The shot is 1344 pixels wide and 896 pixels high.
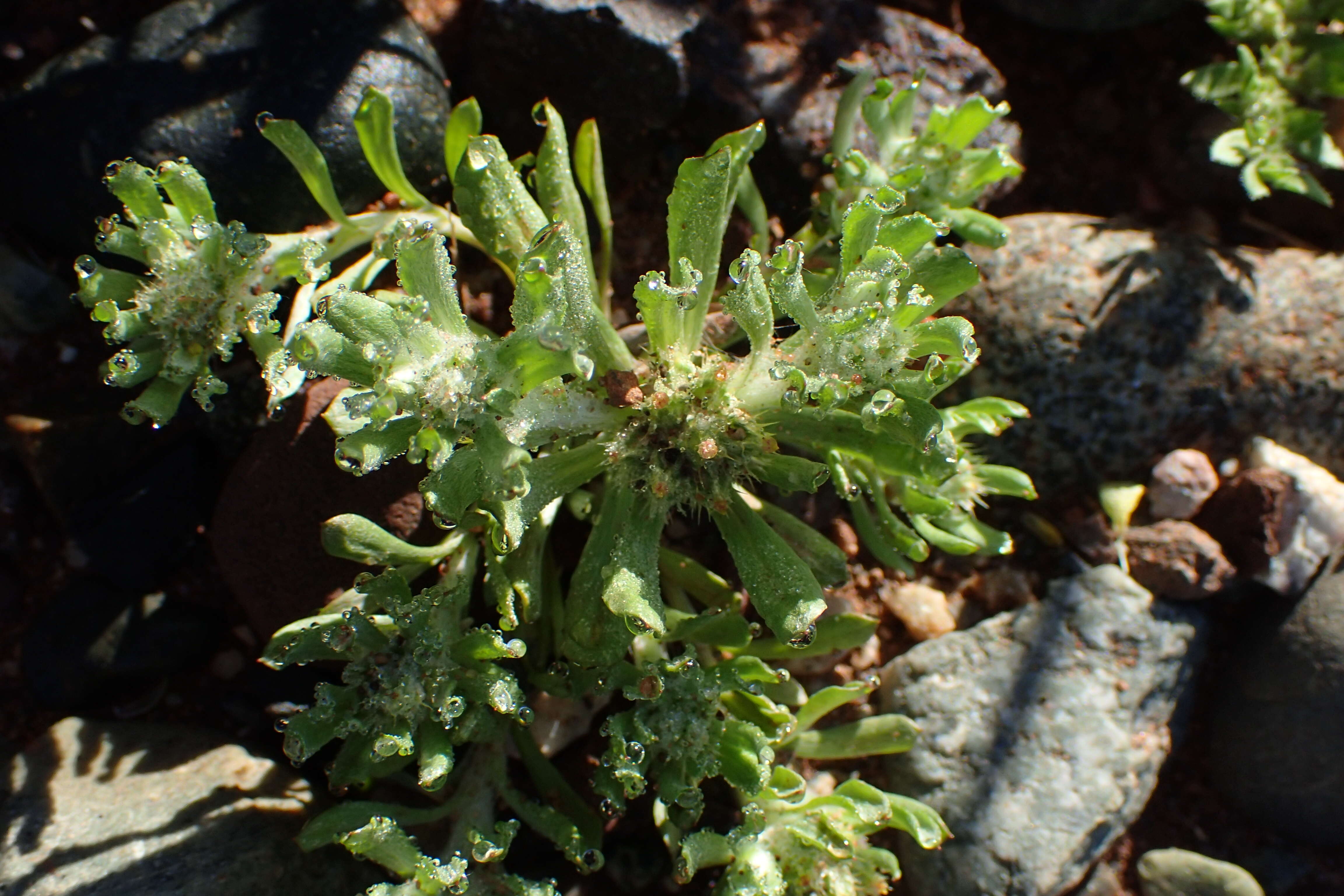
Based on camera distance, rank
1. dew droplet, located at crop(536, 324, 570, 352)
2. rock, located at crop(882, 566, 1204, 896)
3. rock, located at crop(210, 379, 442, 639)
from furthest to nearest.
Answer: rock, located at crop(882, 566, 1204, 896) → rock, located at crop(210, 379, 442, 639) → dew droplet, located at crop(536, 324, 570, 352)

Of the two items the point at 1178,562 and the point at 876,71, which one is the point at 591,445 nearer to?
the point at 876,71

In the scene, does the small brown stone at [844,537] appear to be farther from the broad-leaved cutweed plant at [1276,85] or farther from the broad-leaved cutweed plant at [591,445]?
the broad-leaved cutweed plant at [1276,85]

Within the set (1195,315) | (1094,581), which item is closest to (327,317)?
(1094,581)

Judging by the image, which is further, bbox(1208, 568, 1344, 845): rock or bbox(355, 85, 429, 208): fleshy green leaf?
bbox(1208, 568, 1344, 845): rock

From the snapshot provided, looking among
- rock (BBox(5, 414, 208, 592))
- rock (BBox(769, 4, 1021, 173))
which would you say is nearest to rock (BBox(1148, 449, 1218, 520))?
rock (BBox(769, 4, 1021, 173))

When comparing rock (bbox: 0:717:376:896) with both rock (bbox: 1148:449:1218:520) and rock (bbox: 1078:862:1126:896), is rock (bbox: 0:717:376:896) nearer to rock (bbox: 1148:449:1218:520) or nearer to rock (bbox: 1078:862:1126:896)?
rock (bbox: 1078:862:1126:896)
